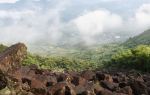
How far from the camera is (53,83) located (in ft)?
70.8

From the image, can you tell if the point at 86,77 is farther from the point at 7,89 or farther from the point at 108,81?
the point at 7,89

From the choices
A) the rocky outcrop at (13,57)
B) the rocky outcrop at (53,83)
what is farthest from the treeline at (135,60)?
the rocky outcrop at (13,57)

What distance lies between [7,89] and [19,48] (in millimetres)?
4006

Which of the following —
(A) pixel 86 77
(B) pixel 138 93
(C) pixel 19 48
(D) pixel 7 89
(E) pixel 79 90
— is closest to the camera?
(D) pixel 7 89

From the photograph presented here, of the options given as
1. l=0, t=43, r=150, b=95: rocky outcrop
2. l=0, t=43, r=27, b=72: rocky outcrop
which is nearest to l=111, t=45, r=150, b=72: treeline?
l=0, t=43, r=150, b=95: rocky outcrop

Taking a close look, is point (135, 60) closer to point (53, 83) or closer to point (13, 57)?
point (53, 83)

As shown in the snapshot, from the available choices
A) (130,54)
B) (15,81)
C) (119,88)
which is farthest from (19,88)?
(130,54)

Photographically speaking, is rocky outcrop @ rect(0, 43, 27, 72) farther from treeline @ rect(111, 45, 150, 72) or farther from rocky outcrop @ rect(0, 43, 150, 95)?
treeline @ rect(111, 45, 150, 72)

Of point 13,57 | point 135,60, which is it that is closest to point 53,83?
point 13,57

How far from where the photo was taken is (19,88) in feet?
61.2

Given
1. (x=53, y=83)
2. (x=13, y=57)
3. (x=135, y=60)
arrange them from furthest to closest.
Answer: (x=135, y=60), (x=13, y=57), (x=53, y=83)

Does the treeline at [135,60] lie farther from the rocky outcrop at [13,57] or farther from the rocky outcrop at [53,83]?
the rocky outcrop at [13,57]

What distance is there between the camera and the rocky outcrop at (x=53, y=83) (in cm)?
1900

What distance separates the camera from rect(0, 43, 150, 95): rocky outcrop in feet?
62.3
